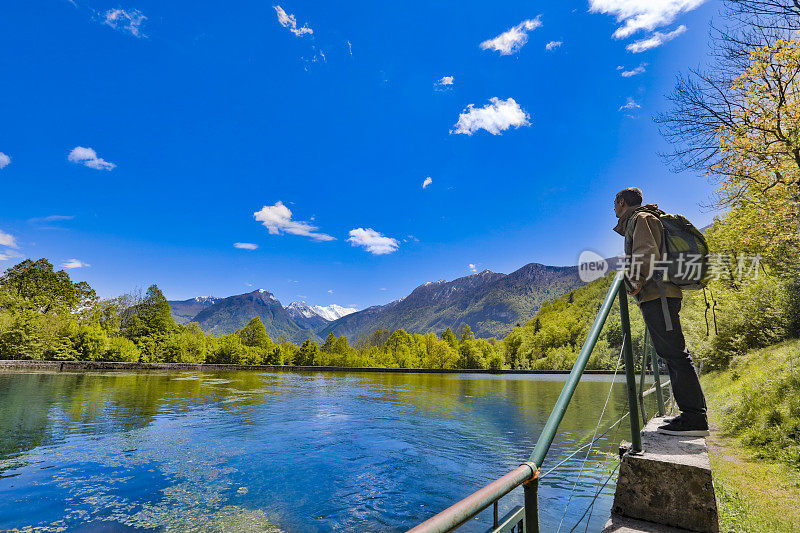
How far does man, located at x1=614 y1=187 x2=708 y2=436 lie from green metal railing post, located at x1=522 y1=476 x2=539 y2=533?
83.9 inches

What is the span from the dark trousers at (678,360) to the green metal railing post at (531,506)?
7.22 feet

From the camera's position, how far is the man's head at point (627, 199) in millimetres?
3512

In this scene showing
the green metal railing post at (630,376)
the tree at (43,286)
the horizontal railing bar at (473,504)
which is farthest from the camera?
the tree at (43,286)

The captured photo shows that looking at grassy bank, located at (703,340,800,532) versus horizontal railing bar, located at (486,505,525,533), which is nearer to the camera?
horizontal railing bar, located at (486,505,525,533)

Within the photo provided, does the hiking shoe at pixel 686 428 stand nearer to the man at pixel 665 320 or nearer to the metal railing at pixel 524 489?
the man at pixel 665 320

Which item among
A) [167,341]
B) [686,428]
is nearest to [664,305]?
[686,428]

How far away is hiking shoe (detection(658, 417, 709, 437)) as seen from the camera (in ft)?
9.68

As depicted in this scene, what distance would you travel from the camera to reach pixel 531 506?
4.61 feet

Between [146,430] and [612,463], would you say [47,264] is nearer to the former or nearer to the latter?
[146,430]

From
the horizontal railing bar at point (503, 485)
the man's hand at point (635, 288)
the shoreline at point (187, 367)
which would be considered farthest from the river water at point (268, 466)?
the shoreline at point (187, 367)

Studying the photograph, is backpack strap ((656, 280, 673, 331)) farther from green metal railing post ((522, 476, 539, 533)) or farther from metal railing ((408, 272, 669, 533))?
green metal railing post ((522, 476, 539, 533))

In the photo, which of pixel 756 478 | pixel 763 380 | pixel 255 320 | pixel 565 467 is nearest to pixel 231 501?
pixel 565 467

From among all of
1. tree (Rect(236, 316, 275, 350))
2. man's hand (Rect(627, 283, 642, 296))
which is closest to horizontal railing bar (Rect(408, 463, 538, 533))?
man's hand (Rect(627, 283, 642, 296))

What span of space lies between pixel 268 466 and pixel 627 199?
1078 centimetres
